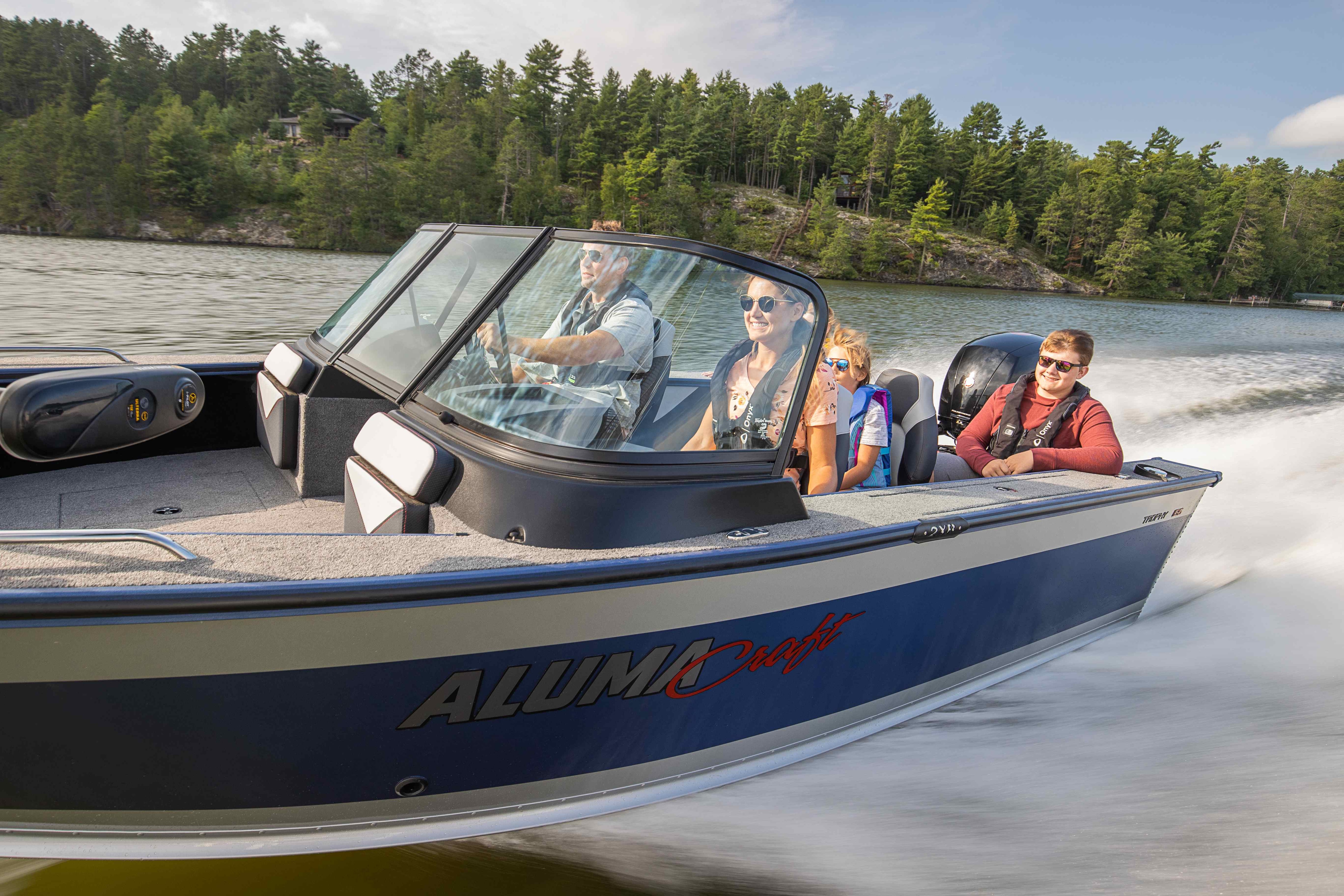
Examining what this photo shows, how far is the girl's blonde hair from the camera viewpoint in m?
3.13

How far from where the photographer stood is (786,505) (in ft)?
7.70

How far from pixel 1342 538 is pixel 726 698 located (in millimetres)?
5213

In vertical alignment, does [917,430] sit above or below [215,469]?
above

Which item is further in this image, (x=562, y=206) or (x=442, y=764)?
(x=562, y=206)

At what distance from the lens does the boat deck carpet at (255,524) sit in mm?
1616

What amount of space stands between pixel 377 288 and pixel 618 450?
1.41 m

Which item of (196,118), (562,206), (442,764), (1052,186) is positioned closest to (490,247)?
(442,764)

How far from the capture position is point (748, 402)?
2268 mm

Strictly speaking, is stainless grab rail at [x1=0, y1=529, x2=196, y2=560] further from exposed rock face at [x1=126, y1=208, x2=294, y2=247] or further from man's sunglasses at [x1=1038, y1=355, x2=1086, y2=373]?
exposed rock face at [x1=126, y1=208, x2=294, y2=247]

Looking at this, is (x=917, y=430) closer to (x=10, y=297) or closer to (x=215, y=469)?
(x=215, y=469)

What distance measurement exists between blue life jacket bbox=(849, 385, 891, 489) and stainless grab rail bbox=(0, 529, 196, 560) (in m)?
2.30

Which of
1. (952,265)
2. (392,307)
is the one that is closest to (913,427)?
(392,307)

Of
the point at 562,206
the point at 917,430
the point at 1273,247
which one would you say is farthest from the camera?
the point at 1273,247

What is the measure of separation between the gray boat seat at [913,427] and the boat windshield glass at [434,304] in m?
1.82
